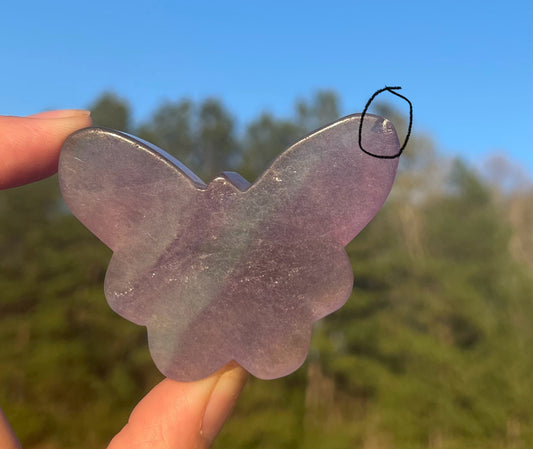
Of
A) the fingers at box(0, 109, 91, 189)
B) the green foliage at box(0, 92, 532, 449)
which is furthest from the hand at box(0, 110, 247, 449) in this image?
the green foliage at box(0, 92, 532, 449)

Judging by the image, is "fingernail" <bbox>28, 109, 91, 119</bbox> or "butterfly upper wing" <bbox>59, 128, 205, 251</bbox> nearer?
"butterfly upper wing" <bbox>59, 128, 205, 251</bbox>

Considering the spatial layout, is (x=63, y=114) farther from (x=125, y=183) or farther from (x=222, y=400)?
(x=222, y=400)

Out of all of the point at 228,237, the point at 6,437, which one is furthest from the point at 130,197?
the point at 6,437

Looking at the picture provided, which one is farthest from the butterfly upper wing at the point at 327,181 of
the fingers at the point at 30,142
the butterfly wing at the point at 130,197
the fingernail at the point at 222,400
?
the fingers at the point at 30,142

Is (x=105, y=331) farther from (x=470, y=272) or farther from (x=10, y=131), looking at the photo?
(x=10, y=131)

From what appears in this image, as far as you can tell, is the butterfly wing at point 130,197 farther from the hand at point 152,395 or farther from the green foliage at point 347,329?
the green foliage at point 347,329

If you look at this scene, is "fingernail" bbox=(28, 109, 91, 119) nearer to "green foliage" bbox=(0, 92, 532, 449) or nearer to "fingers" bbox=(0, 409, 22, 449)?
"fingers" bbox=(0, 409, 22, 449)

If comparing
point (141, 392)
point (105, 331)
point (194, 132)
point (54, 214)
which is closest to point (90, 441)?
point (141, 392)
